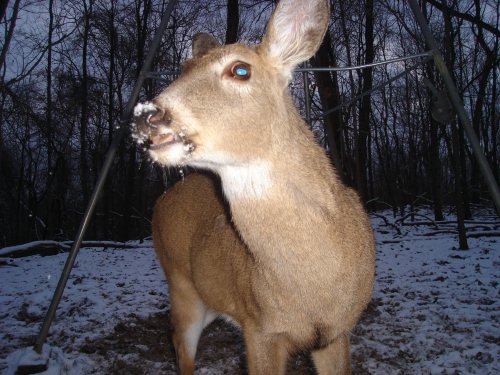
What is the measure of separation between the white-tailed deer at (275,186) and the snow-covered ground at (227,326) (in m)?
1.55

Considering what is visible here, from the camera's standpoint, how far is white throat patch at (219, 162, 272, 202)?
236 centimetres

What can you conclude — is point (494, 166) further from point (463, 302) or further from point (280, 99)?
point (280, 99)

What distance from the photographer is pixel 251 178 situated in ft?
7.75

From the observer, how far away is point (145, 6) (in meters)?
19.0

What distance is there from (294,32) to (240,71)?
0.56m

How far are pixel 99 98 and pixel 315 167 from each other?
2212 cm

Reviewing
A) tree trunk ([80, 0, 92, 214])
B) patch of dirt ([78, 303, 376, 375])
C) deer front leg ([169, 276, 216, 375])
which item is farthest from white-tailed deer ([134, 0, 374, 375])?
tree trunk ([80, 0, 92, 214])

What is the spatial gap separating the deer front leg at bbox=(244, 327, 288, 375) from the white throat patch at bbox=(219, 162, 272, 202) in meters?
0.95

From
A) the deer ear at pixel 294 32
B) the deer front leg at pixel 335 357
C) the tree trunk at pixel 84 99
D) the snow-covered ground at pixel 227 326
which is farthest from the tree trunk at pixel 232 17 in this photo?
the tree trunk at pixel 84 99

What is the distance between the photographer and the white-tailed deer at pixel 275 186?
217 cm

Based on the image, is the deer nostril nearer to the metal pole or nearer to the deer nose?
the deer nose

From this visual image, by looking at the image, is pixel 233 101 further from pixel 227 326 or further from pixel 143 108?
pixel 227 326

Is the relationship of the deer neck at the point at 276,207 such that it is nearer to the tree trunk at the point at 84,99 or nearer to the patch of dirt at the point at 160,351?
the patch of dirt at the point at 160,351

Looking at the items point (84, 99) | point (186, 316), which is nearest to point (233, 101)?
point (186, 316)
